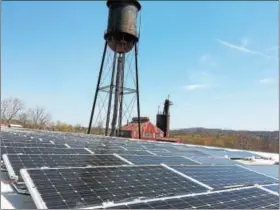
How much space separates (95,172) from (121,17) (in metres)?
22.4

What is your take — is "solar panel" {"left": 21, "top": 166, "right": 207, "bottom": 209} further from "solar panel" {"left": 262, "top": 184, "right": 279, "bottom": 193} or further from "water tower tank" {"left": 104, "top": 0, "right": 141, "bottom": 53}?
"water tower tank" {"left": 104, "top": 0, "right": 141, "bottom": 53}

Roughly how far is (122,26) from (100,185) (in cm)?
2261

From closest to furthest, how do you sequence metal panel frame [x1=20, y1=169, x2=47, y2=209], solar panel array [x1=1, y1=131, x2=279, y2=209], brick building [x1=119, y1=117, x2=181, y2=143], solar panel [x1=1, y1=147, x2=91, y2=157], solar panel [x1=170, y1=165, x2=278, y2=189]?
metal panel frame [x1=20, y1=169, x2=47, y2=209], solar panel array [x1=1, y1=131, x2=279, y2=209], solar panel [x1=170, y1=165, x2=278, y2=189], solar panel [x1=1, y1=147, x2=91, y2=157], brick building [x1=119, y1=117, x2=181, y2=143]

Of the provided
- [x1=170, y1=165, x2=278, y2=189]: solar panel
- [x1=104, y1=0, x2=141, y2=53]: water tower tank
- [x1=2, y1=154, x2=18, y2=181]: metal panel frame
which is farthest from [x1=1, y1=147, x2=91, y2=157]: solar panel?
[x1=104, y1=0, x2=141, y2=53]: water tower tank

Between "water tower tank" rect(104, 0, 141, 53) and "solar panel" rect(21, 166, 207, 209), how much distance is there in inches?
A: 815

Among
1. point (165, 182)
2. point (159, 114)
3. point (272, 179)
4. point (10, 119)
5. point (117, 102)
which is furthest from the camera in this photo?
point (10, 119)

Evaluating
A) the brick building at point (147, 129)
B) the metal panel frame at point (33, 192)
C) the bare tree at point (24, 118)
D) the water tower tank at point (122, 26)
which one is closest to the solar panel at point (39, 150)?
the metal panel frame at point (33, 192)

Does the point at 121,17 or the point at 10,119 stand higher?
the point at 121,17

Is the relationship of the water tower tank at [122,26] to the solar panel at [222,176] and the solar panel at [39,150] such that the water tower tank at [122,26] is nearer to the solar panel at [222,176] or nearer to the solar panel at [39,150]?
the solar panel at [39,150]

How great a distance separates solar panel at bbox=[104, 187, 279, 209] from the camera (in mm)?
6027

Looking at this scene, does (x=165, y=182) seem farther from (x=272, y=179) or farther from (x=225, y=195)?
(x=272, y=179)

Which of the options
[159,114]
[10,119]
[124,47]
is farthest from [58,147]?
[10,119]

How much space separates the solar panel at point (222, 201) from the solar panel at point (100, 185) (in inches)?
13.1

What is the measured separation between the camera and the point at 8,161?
23.8 feet
